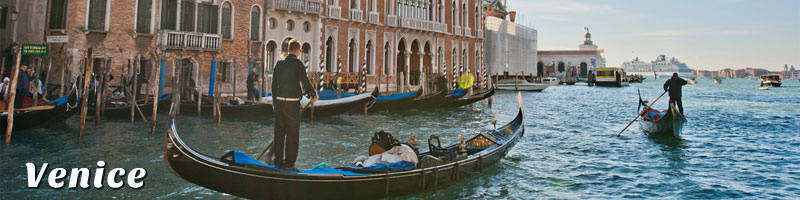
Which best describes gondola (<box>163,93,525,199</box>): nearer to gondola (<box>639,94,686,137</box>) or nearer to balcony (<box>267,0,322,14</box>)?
gondola (<box>639,94,686,137</box>)

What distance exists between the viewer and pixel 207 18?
14203 millimetres

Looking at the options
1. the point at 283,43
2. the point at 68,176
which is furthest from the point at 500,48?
the point at 68,176

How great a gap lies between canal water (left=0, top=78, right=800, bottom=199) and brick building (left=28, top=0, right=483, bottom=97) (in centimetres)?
171

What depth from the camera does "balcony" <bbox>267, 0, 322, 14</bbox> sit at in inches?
619

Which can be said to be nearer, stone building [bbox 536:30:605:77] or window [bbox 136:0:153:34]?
window [bbox 136:0:153:34]

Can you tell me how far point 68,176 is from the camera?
505 cm

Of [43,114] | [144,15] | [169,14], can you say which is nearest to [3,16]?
[144,15]

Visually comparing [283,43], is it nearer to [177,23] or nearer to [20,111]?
[177,23]

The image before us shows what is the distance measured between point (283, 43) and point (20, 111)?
31.2 ft

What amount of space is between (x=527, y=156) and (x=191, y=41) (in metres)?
10.3

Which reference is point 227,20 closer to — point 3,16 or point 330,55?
point 330,55

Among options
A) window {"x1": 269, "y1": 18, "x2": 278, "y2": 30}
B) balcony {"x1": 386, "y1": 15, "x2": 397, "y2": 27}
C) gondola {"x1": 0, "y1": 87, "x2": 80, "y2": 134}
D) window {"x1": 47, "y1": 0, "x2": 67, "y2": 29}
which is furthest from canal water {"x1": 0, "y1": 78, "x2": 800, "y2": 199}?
balcony {"x1": 386, "y1": 15, "x2": 397, "y2": 27}

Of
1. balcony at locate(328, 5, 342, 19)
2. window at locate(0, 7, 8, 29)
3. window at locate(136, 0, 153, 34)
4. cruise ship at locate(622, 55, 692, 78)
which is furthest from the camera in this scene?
cruise ship at locate(622, 55, 692, 78)

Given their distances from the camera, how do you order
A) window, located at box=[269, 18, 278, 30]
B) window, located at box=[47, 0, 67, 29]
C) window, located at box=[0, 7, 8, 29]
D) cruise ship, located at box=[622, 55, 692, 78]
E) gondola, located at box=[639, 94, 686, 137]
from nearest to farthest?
gondola, located at box=[639, 94, 686, 137] → window, located at box=[47, 0, 67, 29] → window, located at box=[0, 7, 8, 29] → window, located at box=[269, 18, 278, 30] → cruise ship, located at box=[622, 55, 692, 78]
